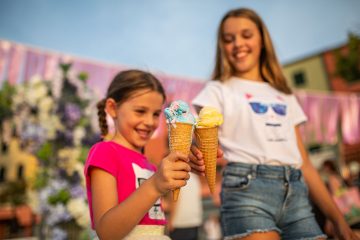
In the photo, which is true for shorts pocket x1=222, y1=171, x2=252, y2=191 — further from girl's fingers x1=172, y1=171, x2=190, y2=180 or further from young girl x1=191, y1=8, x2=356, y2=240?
girl's fingers x1=172, y1=171, x2=190, y2=180

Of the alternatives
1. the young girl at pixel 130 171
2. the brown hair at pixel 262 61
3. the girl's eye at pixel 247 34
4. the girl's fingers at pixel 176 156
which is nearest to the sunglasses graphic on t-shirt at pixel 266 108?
the brown hair at pixel 262 61

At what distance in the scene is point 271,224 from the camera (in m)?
1.41

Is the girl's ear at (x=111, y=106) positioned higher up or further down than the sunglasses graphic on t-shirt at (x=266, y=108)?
higher up

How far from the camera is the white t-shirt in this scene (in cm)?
161

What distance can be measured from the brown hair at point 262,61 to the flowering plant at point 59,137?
152 cm

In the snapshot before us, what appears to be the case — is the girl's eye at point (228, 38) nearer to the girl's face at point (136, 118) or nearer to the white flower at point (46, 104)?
the girl's face at point (136, 118)

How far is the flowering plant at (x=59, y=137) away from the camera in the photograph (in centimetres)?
252

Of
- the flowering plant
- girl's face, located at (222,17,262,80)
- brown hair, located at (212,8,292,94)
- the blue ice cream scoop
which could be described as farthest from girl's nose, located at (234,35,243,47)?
the flowering plant

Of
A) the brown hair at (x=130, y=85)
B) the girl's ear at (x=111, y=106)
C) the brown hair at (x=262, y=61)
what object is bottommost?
the girl's ear at (x=111, y=106)

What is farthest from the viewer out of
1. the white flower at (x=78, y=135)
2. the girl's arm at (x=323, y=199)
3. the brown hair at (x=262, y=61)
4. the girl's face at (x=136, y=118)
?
the white flower at (x=78, y=135)

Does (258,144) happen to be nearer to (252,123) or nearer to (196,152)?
(252,123)

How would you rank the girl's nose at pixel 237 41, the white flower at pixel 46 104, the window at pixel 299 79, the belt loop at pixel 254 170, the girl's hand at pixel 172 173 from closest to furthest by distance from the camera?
the girl's hand at pixel 172 173 < the belt loop at pixel 254 170 < the girl's nose at pixel 237 41 < the white flower at pixel 46 104 < the window at pixel 299 79

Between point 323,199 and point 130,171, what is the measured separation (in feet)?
4.20

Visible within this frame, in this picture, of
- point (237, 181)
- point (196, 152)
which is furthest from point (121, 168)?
point (237, 181)
